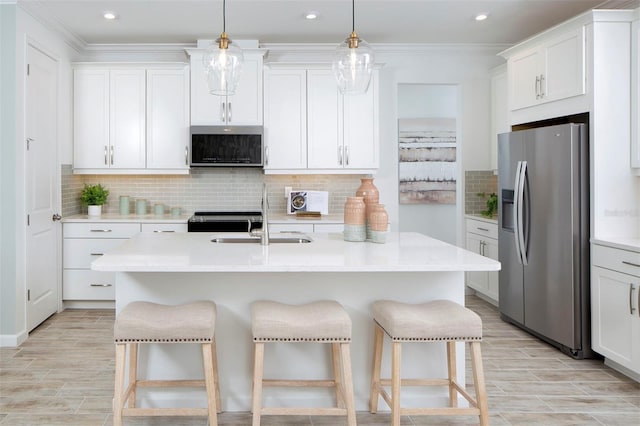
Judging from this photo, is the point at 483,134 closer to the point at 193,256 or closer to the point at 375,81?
the point at 375,81

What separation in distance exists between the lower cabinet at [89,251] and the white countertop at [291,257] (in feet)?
6.25

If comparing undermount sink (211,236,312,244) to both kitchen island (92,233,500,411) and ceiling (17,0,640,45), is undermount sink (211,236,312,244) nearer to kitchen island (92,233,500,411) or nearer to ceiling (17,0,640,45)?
kitchen island (92,233,500,411)

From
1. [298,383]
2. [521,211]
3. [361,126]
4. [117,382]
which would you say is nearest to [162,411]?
[117,382]

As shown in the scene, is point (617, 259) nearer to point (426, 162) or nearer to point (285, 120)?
point (285, 120)

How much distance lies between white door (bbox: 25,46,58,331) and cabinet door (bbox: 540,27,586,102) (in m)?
3.94

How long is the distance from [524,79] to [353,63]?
214cm

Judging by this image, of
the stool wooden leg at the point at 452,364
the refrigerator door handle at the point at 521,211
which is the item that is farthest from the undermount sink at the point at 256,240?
the refrigerator door handle at the point at 521,211

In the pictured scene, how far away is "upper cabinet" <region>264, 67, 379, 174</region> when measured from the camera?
5.17 m

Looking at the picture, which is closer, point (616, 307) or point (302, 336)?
point (302, 336)

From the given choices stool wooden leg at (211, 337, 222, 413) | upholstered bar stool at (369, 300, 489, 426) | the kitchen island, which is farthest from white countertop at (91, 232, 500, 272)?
stool wooden leg at (211, 337, 222, 413)

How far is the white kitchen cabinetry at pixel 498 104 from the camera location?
204 inches

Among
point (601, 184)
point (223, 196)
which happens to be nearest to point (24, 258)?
point (223, 196)

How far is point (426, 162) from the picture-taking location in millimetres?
6785

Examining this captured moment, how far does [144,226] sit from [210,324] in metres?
2.92
